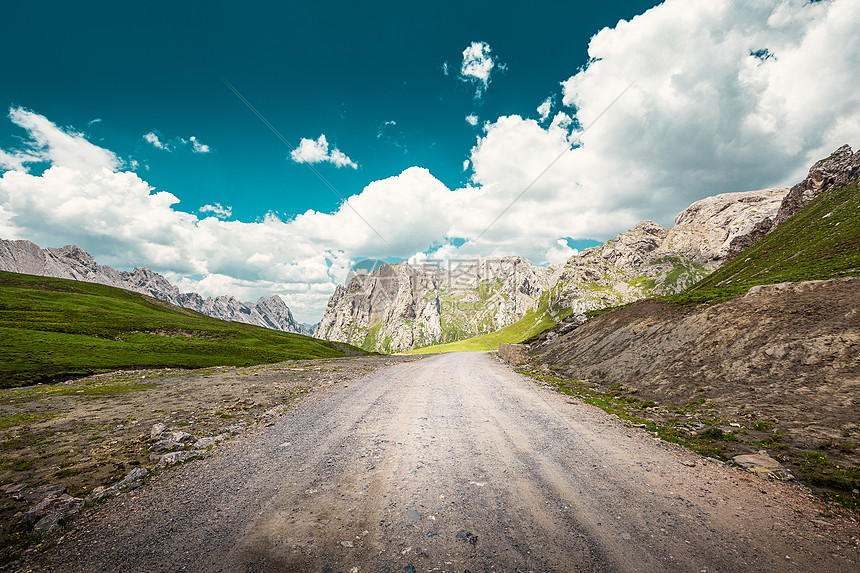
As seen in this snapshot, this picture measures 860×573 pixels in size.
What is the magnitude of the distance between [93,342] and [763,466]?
68210 mm

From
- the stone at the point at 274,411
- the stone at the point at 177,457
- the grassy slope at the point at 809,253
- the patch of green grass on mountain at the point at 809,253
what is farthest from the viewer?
the grassy slope at the point at 809,253

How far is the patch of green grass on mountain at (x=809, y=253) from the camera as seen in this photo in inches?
926

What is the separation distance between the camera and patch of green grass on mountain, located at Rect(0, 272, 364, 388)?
32.3 m

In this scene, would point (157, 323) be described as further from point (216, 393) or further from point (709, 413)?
point (709, 413)

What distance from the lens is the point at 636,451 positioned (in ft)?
34.5

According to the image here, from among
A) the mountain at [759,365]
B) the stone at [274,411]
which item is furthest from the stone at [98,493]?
the mountain at [759,365]

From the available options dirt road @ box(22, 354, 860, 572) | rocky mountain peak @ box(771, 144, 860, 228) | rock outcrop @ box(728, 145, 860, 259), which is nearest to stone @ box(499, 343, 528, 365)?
dirt road @ box(22, 354, 860, 572)

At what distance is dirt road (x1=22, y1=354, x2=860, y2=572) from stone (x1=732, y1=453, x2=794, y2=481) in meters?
0.46

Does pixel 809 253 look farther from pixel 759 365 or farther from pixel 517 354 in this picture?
pixel 517 354

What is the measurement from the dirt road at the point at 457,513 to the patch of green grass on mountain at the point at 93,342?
111 ft

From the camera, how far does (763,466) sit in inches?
350

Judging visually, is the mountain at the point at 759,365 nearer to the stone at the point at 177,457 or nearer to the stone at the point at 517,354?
the stone at the point at 517,354

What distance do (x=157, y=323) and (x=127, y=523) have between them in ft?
267

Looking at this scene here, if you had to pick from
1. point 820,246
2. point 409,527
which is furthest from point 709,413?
point 820,246
